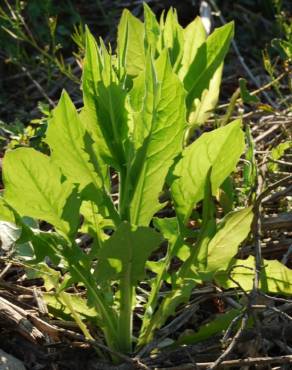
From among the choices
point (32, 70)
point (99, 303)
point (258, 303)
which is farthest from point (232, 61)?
point (99, 303)

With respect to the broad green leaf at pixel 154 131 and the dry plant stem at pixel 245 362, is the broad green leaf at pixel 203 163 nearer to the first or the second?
the broad green leaf at pixel 154 131

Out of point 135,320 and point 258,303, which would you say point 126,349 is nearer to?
point 135,320

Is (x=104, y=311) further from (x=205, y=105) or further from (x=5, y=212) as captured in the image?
(x=205, y=105)

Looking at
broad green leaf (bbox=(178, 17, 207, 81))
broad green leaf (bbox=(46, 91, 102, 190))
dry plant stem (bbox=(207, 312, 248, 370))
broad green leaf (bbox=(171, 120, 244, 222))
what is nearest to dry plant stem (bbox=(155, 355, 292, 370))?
dry plant stem (bbox=(207, 312, 248, 370))

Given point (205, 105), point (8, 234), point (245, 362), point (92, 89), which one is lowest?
point (245, 362)

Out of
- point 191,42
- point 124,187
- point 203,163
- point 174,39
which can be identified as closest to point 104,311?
point 124,187

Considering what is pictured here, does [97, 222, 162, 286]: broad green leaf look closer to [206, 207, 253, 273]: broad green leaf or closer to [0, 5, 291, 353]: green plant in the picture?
[0, 5, 291, 353]: green plant

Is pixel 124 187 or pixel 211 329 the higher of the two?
pixel 124 187
